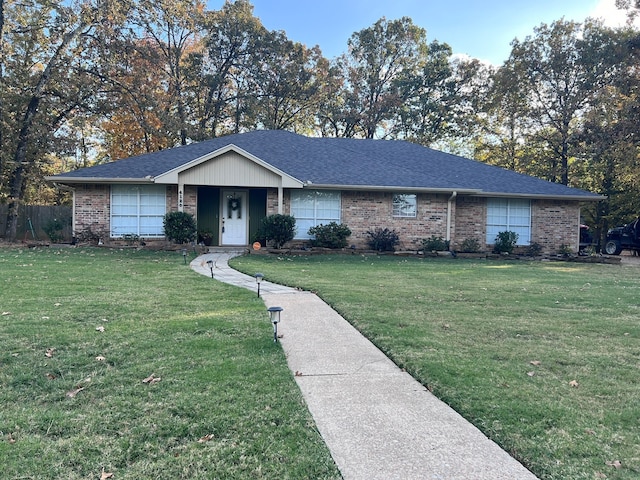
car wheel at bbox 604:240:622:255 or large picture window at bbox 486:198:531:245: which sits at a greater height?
large picture window at bbox 486:198:531:245

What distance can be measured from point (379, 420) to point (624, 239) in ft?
74.7

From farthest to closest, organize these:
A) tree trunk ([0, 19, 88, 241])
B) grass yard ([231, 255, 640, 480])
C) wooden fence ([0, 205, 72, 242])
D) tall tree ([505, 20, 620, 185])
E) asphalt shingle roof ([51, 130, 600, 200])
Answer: tall tree ([505, 20, 620, 185]) → wooden fence ([0, 205, 72, 242]) → tree trunk ([0, 19, 88, 241]) → asphalt shingle roof ([51, 130, 600, 200]) → grass yard ([231, 255, 640, 480])

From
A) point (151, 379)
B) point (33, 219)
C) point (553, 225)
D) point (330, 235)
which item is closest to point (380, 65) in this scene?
point (553, 225)

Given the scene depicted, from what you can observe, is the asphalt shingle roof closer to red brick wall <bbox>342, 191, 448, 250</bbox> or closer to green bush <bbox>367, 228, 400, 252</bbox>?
red brick wall <bbox>342, 191, 448, 250</bbox>

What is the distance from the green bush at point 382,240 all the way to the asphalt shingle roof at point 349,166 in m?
1.81

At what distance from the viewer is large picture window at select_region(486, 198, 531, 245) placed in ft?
56.0

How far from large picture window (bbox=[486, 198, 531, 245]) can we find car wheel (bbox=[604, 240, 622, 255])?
7089mm

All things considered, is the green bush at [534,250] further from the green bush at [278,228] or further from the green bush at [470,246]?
the green bush at [278,228]

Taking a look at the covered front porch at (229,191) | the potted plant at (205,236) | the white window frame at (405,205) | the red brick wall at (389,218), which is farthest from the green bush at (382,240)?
the potted plant at (205,236)

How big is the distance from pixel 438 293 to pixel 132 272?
258 inches

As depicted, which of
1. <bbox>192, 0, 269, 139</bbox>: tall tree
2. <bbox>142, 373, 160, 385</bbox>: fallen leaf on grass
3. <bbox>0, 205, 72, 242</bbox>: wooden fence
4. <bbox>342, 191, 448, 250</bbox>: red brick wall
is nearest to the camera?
<bbox>142, 373, 160, 385</bbox>: fallen leaf on grass

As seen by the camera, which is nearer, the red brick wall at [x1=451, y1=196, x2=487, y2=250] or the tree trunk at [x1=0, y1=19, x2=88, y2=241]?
the red brick wall at [x1=451, y1=196, x2=487, y2=250]

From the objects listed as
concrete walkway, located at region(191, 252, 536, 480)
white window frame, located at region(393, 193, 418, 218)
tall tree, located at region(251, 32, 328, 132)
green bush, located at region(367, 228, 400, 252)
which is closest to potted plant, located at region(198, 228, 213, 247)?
green bush, located at region(367, 228, 400, 252)

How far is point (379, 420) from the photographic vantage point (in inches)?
117
